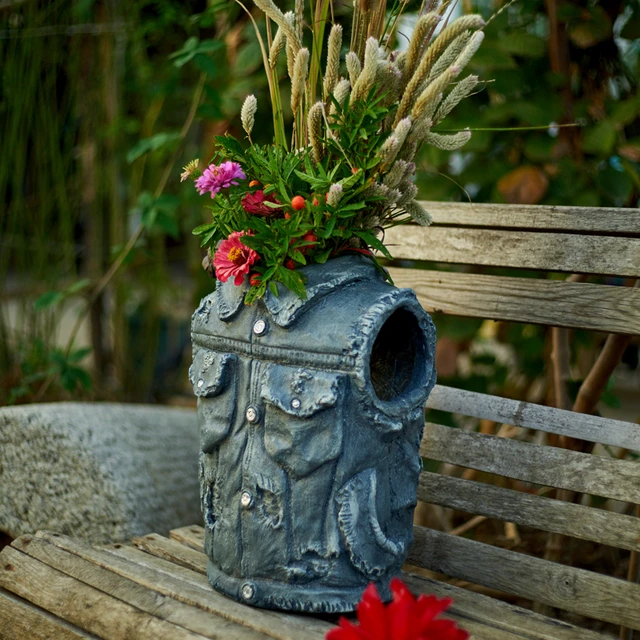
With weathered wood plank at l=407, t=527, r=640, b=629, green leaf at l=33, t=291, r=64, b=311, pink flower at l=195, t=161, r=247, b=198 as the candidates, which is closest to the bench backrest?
weathered wood plank at l=407, t=527, r=640, b=629

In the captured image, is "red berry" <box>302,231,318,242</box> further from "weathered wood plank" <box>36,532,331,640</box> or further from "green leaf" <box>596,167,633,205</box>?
"green leaf" <box>596,167,633,205</box>

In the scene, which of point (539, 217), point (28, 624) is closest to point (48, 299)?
point (28, 624)

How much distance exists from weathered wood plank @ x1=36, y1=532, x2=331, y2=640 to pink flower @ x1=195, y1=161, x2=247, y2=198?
78 centimetres

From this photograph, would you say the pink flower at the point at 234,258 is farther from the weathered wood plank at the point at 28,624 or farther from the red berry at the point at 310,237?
the weathered wood plank at the point at 28,624

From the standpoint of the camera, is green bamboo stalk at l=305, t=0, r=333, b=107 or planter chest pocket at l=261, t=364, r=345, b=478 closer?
planter chest pocket at l=261, t=364, r=345, b=478

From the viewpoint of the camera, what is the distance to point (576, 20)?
261 cm

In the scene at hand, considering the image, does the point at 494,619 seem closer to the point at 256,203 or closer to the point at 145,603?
the point at 145,603

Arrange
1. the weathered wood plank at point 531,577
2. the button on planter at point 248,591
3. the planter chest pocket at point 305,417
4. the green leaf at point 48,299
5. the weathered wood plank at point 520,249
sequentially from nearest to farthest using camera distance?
the planter chest pocket at point 305,417 → the button on planter at point 248,591 → the weathered wood plank at point 531,577 → the weathered wood plank at point 520,249 → the green leaf at point 48,299

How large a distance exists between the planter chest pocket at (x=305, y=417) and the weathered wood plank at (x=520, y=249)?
0.72 m

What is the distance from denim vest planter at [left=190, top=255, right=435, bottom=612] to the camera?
4.66 feet

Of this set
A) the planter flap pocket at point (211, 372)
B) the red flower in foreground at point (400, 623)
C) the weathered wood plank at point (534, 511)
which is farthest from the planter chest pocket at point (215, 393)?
the weathered wood plank at point (534, 511)

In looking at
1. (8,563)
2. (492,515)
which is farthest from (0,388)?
(492,515)

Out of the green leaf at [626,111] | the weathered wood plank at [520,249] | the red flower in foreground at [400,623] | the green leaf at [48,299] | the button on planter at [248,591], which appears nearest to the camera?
the red flower in foreground at [400,623]

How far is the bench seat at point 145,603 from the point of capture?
1.47 m
